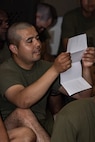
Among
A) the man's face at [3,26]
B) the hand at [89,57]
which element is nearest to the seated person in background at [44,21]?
the man's face at [3,26]

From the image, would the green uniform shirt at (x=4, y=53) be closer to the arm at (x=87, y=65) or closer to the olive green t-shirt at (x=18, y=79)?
the olive green t-shirt at (x=18, y=79)

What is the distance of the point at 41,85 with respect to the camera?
174 cm

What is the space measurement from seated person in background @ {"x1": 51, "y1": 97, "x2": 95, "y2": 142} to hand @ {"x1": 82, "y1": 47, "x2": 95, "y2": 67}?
21.8 inches

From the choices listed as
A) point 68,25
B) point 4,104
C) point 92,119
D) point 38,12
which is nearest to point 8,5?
point 38,12

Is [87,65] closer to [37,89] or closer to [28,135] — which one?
[37,89]

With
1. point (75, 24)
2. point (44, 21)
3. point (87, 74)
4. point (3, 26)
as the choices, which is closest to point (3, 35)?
point (3, 26)

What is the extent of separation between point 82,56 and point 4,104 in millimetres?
511

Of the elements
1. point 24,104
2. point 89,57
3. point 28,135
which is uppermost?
point 89,57

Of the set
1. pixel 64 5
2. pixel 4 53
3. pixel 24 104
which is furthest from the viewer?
pixel 64 5

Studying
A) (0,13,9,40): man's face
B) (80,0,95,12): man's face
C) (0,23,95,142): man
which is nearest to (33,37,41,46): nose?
(0,23,95,142): man

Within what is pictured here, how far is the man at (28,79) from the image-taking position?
5.74 ft

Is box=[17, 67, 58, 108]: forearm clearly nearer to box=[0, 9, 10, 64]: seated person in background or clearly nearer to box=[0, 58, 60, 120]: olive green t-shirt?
box=[0, 58, 60, 120]: olive green t-shirt

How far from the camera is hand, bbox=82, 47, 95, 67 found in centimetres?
184

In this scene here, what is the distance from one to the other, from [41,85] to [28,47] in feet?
0.95
